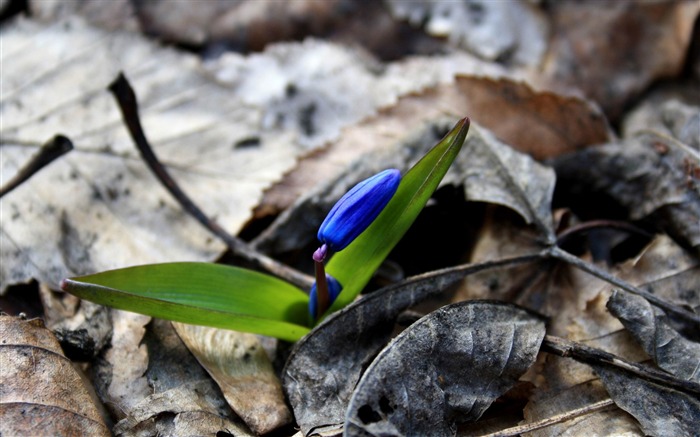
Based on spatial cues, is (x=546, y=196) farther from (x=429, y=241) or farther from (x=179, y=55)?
(x=179, y=55)

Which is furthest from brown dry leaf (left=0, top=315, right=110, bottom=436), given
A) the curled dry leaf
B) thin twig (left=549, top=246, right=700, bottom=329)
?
thin twig (left=549, top=246, right=700, bottom=329)

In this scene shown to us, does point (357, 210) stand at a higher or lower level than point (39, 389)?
higher

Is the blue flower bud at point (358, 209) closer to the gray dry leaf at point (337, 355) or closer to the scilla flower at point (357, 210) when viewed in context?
the scilla flower at point (357, 210)

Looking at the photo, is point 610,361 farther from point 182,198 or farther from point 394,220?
point 182,198

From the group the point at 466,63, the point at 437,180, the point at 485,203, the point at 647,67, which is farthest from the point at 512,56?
the point at 437,180

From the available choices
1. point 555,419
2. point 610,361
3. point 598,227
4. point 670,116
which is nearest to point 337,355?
point 555,419

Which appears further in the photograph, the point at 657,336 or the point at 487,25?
the point at 487,25
